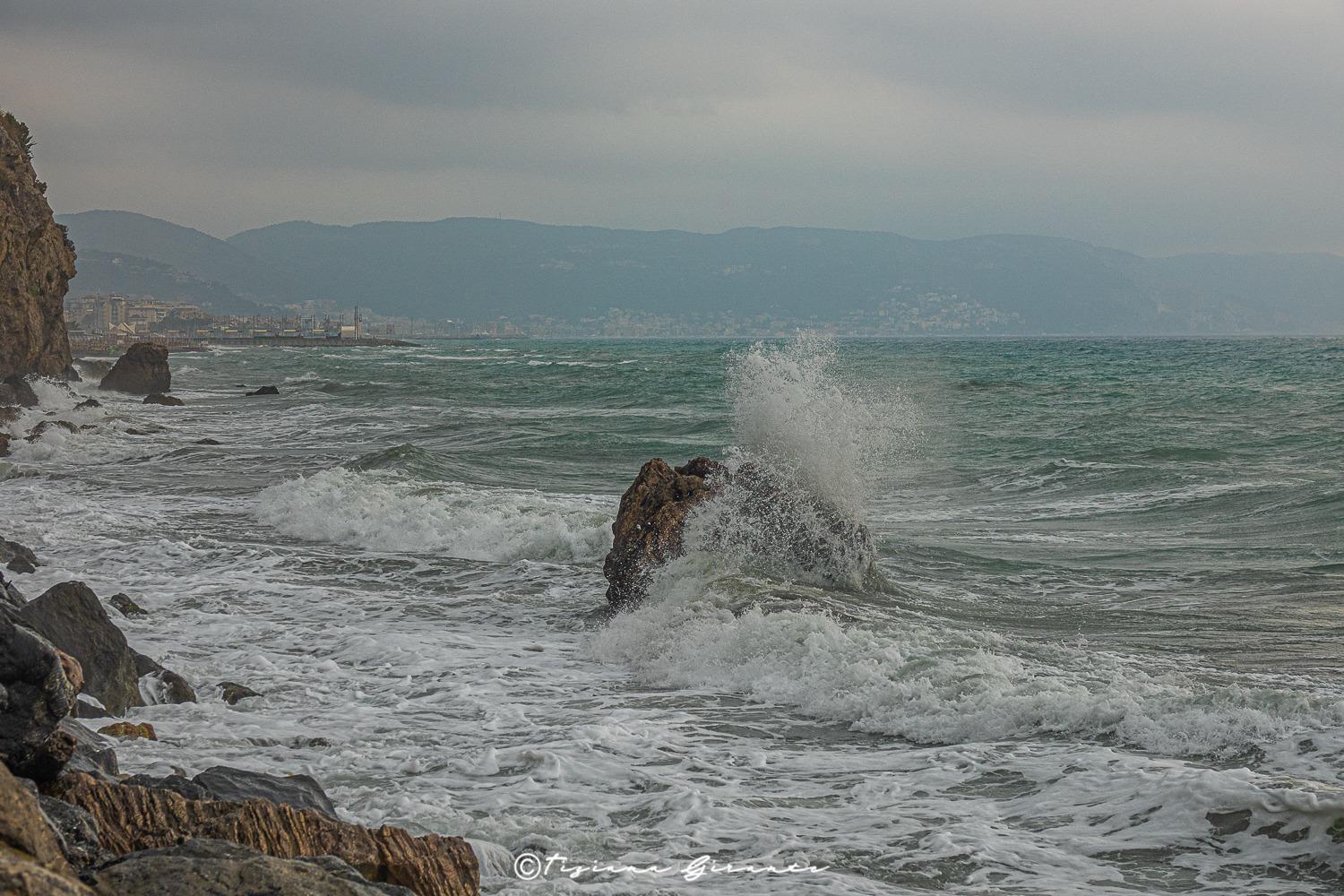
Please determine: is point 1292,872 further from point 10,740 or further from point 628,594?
point 628,594

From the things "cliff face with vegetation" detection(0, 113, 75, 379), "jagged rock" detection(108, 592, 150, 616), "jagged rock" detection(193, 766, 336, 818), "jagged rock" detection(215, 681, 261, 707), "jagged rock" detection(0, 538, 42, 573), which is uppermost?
"cliff face with vegetation" detection(0, 113, 75, 379)

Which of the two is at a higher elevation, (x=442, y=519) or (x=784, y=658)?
(x=442, y=519)

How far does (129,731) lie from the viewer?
6.24 metres

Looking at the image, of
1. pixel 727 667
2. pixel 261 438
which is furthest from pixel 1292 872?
pixel 261 438

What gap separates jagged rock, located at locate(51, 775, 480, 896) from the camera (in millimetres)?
3715

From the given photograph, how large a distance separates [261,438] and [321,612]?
16.9 metres

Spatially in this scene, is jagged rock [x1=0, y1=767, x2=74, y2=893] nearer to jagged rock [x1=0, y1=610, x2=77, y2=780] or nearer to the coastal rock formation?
jagged rock [x1=0, y1=610, x2=77, y2=780]

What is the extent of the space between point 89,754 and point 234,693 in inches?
108

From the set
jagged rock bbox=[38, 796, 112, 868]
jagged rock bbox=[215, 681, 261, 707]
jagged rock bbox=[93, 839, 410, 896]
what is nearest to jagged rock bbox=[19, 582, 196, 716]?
jagged rock bbox=[215, 681, 261, 707]

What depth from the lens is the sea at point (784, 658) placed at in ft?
16.9

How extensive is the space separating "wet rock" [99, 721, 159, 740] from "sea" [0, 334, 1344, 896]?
0.55 feet

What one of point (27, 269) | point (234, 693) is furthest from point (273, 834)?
point (27, 269)

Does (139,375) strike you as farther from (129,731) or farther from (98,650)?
(129,731)

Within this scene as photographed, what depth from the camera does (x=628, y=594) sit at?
1013 centimetres
